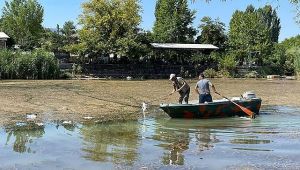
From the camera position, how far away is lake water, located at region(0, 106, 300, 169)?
1015 cm

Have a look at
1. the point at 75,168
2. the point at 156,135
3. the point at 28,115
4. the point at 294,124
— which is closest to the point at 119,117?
the point at 28,115

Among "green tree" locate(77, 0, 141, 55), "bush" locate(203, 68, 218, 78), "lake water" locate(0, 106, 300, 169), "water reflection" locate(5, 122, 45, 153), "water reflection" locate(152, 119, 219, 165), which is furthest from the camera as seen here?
"bush" locate(203, 68, 218, 78)

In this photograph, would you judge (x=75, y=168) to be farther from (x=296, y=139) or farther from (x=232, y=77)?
(x=232, y=77)

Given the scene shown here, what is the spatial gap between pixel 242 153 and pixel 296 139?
9.17 ft

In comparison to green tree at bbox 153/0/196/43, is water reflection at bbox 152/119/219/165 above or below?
below

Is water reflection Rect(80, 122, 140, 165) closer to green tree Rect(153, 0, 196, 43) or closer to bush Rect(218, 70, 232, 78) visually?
bush Rect(218, 70, 232, 78)

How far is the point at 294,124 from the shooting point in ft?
56.4

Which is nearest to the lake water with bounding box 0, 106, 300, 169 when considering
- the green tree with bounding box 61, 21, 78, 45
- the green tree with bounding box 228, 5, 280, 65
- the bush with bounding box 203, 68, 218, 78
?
the bush with bounding box 203, 68, 218, 78

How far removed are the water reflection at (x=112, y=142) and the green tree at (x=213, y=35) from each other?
152 feet

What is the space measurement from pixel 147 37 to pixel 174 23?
8.04 metres

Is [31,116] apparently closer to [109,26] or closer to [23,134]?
[23,134]

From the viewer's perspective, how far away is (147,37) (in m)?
55.0

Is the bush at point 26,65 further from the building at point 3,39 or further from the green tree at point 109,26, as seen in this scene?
the building at point 3,39

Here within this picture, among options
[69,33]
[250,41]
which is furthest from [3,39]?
[250,41]
